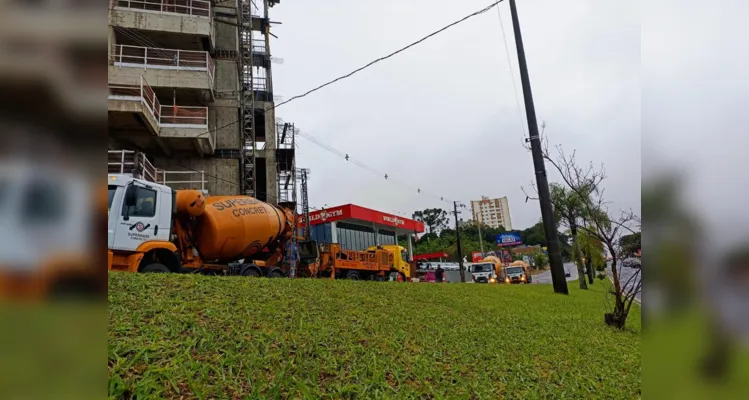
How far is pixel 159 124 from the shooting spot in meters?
16.6

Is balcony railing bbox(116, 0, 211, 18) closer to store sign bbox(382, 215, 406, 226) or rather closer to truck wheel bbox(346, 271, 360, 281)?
truck wheel bbox(346, 271, 360, 281)

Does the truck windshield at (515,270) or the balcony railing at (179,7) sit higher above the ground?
the balcony railing at (179,7)

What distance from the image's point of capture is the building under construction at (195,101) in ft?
53.9

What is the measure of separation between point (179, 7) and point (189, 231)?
14.1 m

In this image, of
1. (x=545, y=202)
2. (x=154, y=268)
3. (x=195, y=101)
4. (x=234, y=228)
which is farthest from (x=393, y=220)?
(x=154, y=268)

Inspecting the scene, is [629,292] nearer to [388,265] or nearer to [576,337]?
[576,337]

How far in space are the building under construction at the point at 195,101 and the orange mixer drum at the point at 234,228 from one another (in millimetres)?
4960

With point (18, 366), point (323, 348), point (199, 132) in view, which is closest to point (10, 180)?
point (18, 366)

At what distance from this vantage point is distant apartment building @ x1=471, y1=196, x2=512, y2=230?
216ft

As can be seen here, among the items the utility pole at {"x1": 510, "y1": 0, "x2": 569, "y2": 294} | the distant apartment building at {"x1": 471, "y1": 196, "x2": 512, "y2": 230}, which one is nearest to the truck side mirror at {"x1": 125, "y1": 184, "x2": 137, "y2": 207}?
the utility pole at {"x1": 510, "y1": 0, "x2": 569, "y2": 294}

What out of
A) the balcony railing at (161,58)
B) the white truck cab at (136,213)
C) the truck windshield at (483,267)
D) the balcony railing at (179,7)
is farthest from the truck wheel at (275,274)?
the truck windshield at (483,267)

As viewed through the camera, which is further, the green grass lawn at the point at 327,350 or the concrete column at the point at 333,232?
the concrete column at the point at 333,232

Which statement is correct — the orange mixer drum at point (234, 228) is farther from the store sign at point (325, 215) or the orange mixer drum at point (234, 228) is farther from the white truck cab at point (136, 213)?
the store sign at point (325, 215)

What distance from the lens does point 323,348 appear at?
11.5 ft
